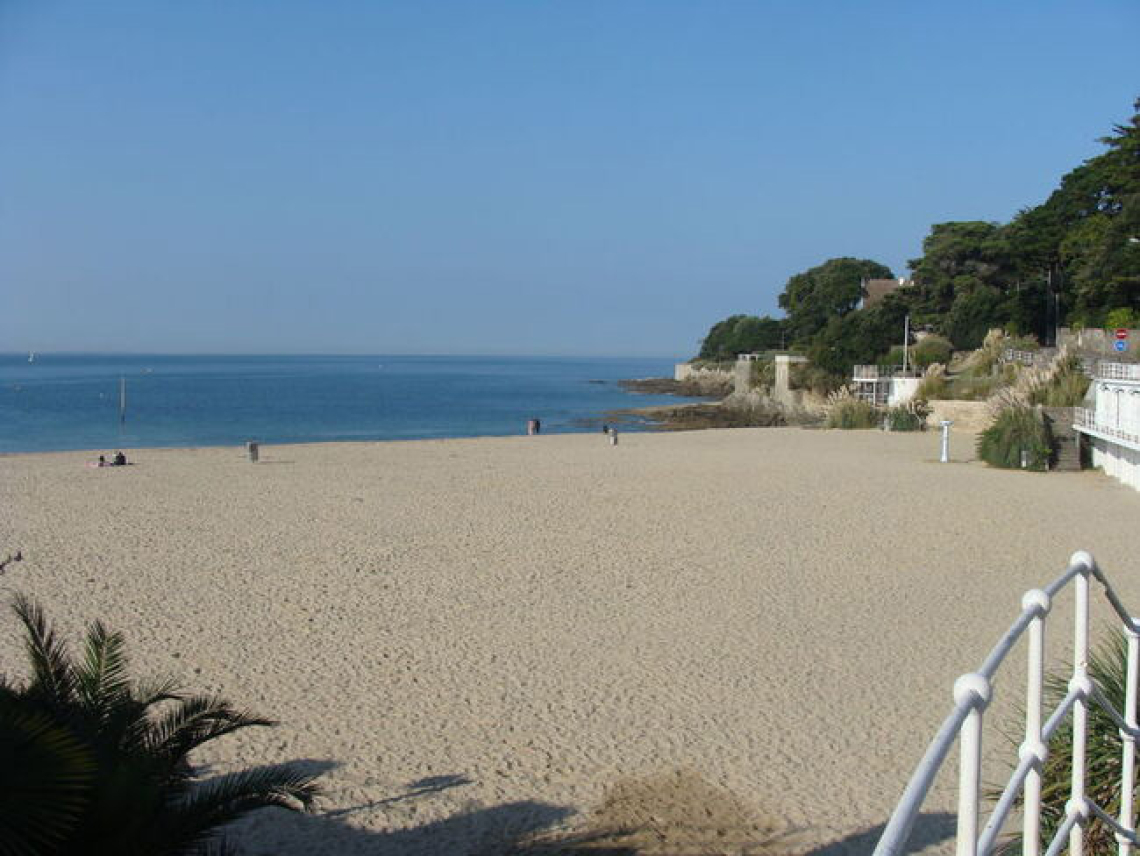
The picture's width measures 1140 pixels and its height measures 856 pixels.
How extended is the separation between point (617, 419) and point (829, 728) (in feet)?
142

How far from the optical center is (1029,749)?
2238 millimetres

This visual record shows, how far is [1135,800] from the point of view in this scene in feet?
11.4

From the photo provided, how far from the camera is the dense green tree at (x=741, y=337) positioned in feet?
286

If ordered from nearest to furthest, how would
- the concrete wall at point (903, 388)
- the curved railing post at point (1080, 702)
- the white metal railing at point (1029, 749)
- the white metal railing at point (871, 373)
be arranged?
the white metal railing at point (1029, 749), the curved railing post at point (1080, 702), the concrete wall at point (903, 388), the white metal railing at point (871, 373)

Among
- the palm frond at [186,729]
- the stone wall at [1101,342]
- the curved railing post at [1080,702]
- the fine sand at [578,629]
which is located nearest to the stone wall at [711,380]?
the stone wall at [1101,342]

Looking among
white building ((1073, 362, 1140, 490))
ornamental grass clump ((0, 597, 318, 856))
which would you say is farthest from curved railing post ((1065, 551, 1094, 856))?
white building ((1073, 362, 1140, 490))

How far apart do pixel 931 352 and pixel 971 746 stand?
4418cm

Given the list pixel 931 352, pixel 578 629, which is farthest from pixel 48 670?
pixel 931 352

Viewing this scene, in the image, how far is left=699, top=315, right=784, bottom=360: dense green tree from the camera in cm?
8731

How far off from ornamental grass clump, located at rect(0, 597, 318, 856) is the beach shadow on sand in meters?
0.83

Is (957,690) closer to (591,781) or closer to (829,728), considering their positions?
(591,781)

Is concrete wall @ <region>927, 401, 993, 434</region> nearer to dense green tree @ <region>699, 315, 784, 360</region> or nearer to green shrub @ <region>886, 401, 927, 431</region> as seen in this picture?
green shrub @ <region>886, 401, 927, 431</region>

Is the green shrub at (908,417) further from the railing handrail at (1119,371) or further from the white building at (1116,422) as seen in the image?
the white building at (1116,422)

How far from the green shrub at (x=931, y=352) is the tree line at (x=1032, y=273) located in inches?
105
